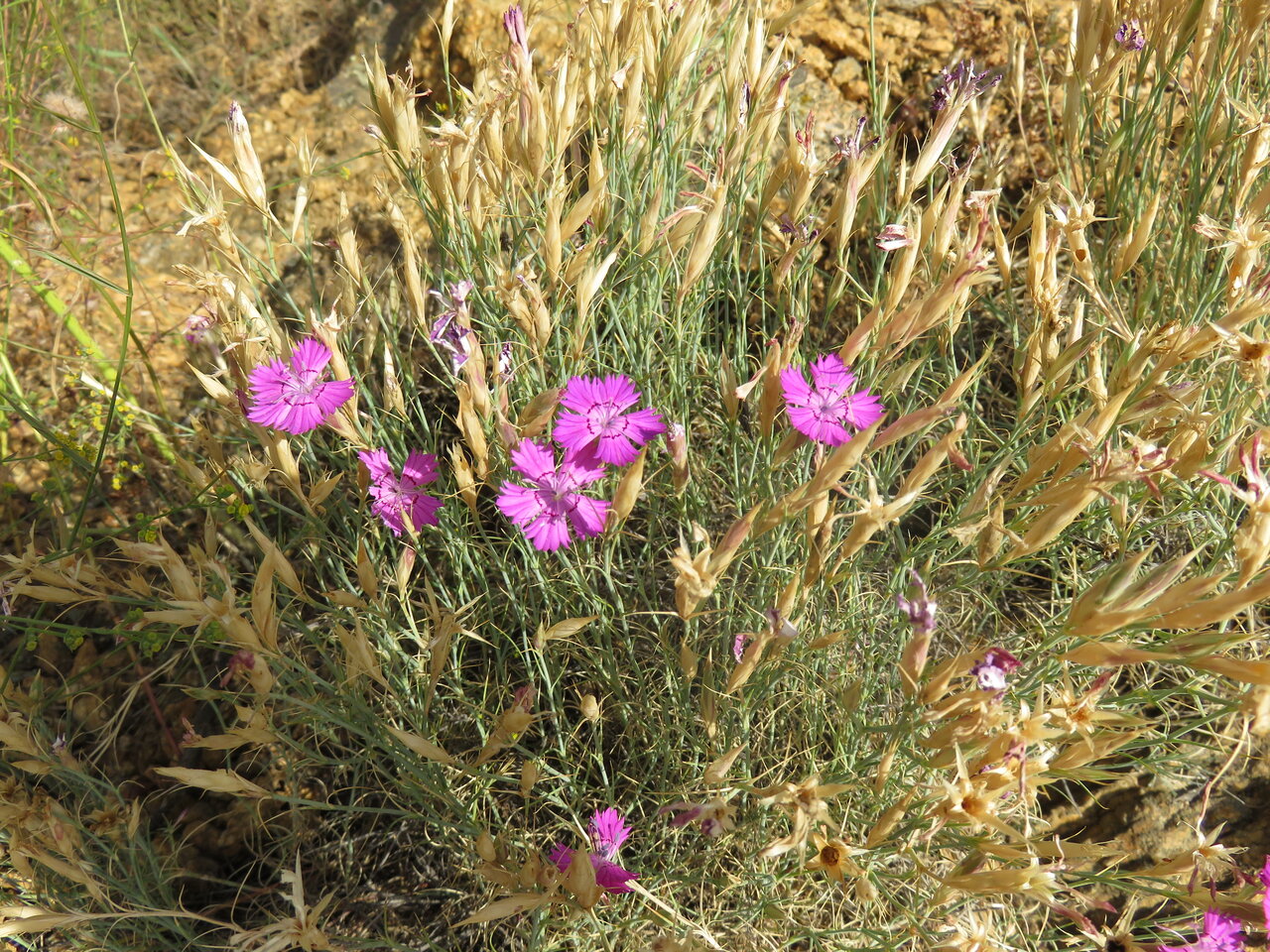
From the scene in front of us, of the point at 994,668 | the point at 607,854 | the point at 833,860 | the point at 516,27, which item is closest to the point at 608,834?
the point at 607,854

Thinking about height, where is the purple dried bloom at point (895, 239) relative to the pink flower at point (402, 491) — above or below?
above

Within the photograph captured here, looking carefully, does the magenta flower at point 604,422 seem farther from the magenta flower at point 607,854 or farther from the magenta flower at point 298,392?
the magenta flower at point 607,854

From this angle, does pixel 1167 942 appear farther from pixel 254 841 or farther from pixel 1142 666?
pixel 254 841

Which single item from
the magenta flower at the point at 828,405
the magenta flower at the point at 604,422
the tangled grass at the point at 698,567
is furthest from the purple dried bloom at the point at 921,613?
the magenta flower at the point at 604,422

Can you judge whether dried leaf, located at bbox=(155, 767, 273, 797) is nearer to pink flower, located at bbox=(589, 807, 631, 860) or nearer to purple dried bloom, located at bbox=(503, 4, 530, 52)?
pink flower, located at bbox=(589, 807, 631, 860)

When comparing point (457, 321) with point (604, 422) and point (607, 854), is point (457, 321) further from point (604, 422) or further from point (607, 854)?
point (607, 854)

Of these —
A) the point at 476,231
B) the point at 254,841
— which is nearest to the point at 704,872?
the point at 254,841
